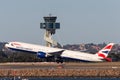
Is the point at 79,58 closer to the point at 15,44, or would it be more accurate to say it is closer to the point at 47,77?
the point at 15,44

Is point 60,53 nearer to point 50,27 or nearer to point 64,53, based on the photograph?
point 64,53

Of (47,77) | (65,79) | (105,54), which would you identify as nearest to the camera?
(65,79)

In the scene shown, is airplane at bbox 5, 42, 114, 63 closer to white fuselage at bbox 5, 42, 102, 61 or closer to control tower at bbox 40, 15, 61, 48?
white fuselage at bbox 5, 42, 102, 61

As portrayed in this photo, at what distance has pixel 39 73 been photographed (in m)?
76.4

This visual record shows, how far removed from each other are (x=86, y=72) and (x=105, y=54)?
1603 inches

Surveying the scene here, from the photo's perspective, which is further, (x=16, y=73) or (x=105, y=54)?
(x=105, y=54)

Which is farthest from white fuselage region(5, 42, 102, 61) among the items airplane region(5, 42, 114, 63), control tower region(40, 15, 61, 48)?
control tower region(40, 15, 61, 48)

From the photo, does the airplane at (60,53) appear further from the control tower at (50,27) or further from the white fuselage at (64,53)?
the control tower at (50,27)

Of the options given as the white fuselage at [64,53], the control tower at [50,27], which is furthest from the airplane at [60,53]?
the control tower at [50,27]

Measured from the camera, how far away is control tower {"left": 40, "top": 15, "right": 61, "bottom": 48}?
171125mm

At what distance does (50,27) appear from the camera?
17725cm

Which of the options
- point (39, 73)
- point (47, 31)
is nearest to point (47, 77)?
point (39, 73)

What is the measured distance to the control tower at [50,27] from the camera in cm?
17112

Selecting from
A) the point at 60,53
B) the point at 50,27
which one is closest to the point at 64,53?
the point at 60,53
